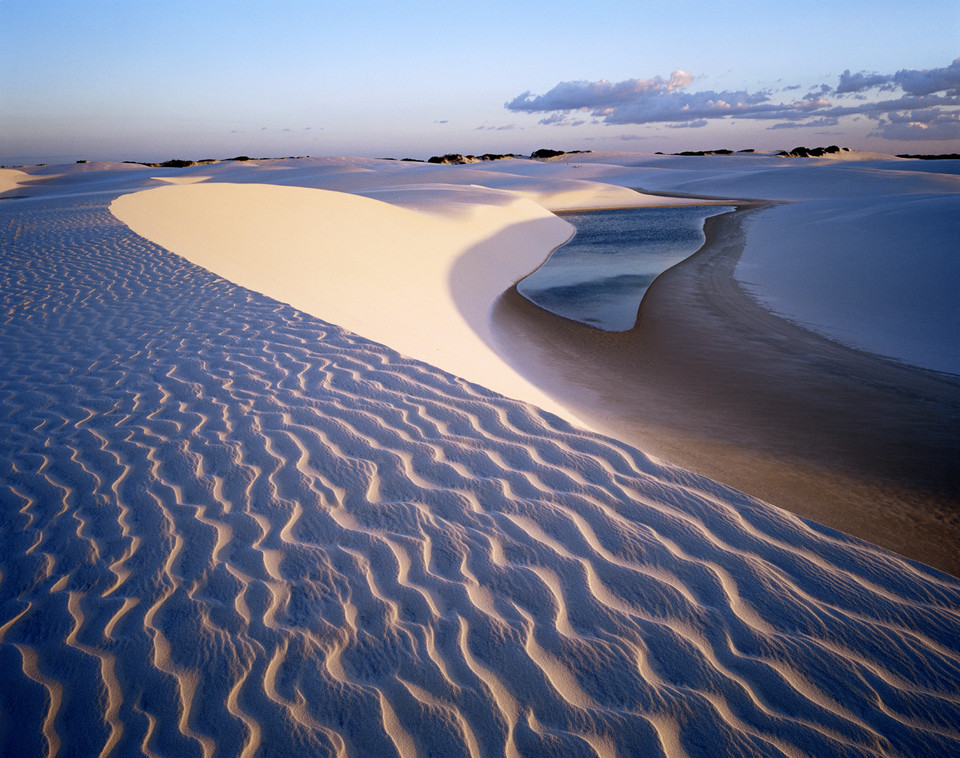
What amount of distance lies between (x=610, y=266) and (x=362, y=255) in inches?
284

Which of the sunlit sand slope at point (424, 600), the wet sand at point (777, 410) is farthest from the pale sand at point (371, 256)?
the sunlit sand slope at point (424, 600)

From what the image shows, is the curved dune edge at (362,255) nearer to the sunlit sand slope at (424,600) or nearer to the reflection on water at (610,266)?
the reflection on water at (610,266)

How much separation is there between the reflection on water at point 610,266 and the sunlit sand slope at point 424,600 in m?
6.65

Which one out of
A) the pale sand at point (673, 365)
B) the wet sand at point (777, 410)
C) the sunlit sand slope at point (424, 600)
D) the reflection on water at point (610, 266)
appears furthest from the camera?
the reflection on water at point (610, 266)

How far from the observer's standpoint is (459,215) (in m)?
20.2

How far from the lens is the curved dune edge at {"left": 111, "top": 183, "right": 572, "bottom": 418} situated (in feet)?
22.0

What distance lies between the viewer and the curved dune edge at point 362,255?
22.0ft

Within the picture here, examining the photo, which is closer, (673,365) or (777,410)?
(777,410)

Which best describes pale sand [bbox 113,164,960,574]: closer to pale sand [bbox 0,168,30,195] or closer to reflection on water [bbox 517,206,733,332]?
reflection on water [bbox 517,206,733,332]

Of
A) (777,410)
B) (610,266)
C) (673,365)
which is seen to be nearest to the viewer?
(777,410)

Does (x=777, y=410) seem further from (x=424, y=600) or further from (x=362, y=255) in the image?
(x=362, y=255)

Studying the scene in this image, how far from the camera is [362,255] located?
11688 mm

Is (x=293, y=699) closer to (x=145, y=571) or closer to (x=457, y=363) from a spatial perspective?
(x=145, y=571)

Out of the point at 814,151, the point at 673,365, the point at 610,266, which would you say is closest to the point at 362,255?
the point at 673,365
